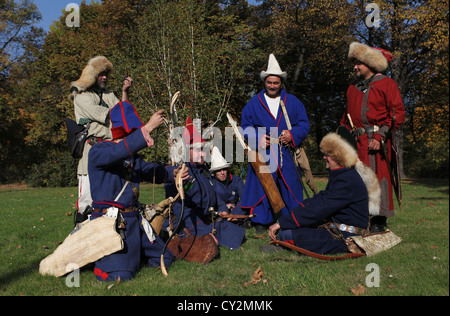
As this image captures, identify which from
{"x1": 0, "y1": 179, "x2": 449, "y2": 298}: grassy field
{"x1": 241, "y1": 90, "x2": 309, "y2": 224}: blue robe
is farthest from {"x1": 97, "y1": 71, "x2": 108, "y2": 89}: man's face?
{"x1": 0, "y1": 179, "x2": 449, "y2": 298}: grassy field

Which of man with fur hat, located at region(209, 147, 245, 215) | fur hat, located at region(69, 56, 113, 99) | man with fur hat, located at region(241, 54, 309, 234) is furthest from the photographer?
man with fur hat, located at region(209, 147, 245, 215)

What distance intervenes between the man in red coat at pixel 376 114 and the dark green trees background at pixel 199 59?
15.4 feet

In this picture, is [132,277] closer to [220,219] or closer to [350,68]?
[220,219]

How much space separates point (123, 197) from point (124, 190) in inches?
2.9

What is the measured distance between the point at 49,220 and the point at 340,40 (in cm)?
1790

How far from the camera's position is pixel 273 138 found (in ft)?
18.6

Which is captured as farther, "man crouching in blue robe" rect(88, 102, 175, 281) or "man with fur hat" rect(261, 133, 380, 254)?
"man with fur hat" rect(261, 133, 380, 254)

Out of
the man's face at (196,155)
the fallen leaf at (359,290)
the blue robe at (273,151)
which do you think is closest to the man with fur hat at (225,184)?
the blue robe at (273,151)

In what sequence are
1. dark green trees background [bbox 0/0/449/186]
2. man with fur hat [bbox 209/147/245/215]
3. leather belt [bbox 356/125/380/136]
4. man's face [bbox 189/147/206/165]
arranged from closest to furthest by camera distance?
leather belt [bbox 356/125/380/136] < man's face [bbox 189/147/206/165] < man with fur hat [bbox 209/147/245/215] < dark green trees background [bbox 0/0/449/186]

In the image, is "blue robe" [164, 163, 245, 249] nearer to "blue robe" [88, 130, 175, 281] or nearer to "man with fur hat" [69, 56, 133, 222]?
"blue robe" [88, 130, 175, 281]

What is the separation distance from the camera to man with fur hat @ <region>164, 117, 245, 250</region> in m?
5.01

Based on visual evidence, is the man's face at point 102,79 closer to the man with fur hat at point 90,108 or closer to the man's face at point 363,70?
the man with fur hat at point 90,108

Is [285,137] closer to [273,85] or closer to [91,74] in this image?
[273,85]
